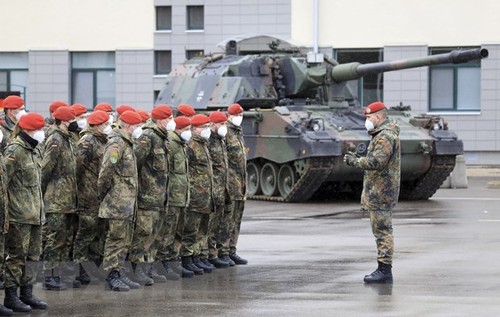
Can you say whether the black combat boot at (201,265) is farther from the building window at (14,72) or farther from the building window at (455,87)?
the building window at (14,72)

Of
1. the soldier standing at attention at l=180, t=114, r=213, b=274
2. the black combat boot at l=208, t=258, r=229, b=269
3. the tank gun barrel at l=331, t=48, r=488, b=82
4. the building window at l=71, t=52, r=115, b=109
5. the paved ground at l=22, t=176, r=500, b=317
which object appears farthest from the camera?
the building window at l=71, t=52, r=115, b=109

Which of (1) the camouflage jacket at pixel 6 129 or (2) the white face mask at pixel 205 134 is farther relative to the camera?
(2) the white face mask at pixel 205 134

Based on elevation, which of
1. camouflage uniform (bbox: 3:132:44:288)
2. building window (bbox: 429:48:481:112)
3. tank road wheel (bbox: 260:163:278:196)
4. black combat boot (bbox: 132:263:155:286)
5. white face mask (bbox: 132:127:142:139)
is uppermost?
building window (bbox: 429:48:481:112)

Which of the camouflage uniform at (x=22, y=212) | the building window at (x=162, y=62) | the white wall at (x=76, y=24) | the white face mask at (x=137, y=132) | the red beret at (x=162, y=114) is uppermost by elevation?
the white wall at (x=76, y=24)

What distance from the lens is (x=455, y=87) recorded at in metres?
40.9

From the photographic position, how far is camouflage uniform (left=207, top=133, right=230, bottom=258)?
1653 cm

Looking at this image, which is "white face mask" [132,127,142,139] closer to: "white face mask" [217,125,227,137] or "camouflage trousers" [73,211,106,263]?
"camouflage trousers" [73,211,106,263]

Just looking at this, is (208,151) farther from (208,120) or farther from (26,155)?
(26,155)

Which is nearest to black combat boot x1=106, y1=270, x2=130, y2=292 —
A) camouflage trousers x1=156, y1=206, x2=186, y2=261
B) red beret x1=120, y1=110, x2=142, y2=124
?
camouflage trousers x1=156, y1=206, x2=186, y2=261

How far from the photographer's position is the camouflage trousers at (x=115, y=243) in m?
14.2

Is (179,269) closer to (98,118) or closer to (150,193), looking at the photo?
(150,193)

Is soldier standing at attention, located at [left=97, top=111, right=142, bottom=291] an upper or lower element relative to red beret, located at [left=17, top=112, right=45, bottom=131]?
lower

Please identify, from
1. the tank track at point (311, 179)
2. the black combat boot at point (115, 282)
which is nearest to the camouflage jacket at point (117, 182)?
the black combat boot at point (115, 282)

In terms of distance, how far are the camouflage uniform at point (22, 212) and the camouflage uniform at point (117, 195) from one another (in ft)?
3.97
